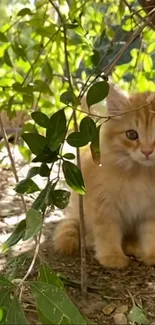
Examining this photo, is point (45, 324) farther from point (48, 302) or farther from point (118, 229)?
point (118, 229)

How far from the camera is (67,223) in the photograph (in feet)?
6.20

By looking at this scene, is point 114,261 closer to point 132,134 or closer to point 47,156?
point 132,134

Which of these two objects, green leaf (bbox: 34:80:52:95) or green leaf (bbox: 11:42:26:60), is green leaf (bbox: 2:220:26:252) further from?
green leaf (bbox: 11:42:26:60)

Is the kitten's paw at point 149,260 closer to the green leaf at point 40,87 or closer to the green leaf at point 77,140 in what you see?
the green leaf at point 40,87

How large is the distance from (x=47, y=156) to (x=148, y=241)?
0.73 m

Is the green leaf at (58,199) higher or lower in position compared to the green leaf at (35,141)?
lower

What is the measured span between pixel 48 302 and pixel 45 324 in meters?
0.04

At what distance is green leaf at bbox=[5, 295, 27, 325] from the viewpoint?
0.79m

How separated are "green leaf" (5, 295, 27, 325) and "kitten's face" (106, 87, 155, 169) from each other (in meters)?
0.90

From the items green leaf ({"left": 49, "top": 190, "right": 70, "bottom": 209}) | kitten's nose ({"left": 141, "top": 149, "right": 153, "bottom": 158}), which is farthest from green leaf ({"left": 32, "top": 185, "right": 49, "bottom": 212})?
kitten's nose ({"left": 141, "top": 149, "right": 153, "bottom": 158})

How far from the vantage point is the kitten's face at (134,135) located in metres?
1.65

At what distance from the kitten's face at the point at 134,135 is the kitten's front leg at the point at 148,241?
0.19 meters

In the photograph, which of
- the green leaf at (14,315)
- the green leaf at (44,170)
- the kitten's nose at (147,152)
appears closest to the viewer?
the green leaf at (14,315)

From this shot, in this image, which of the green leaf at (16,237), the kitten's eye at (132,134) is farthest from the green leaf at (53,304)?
the kitten's eye at (132,134)
